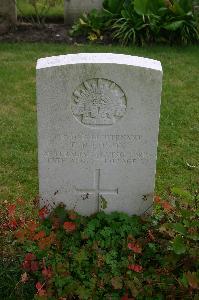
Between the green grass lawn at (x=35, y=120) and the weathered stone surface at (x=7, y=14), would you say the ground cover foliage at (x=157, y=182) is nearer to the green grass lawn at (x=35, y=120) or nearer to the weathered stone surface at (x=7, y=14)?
the green grass lawn at (x=35, y=120)

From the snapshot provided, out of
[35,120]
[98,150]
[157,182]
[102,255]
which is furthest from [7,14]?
[102,255]

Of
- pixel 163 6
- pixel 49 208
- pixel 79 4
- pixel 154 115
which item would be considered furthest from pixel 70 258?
pixel 79 4

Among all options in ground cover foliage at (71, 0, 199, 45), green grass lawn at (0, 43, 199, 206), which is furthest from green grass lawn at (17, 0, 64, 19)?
green grass lawn at (0, 43, 199, 206)

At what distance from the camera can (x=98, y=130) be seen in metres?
3.97

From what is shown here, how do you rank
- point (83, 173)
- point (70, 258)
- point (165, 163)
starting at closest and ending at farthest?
point (70, 258) → point (83, 173) → point (165, 163)

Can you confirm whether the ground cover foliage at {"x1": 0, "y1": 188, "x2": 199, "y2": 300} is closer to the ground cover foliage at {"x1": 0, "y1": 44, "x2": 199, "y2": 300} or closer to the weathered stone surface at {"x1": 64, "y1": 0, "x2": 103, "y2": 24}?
the ground cover foliage at {"x1": 0, "y1": 44, "x2": 199, "y2": 300}

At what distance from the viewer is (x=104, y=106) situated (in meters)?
3.90

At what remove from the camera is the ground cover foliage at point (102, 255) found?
356 cm

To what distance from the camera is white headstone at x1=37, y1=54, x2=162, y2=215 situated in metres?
3.79

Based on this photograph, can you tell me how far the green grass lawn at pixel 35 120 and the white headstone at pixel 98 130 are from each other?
0.72 m

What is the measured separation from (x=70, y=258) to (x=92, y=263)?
0.52ft

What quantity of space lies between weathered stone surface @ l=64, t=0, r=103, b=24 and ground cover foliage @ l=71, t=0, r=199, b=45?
39 centimetres

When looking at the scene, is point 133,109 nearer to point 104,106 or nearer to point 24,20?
point 104,106

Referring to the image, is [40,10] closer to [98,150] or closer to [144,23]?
[144,23]
